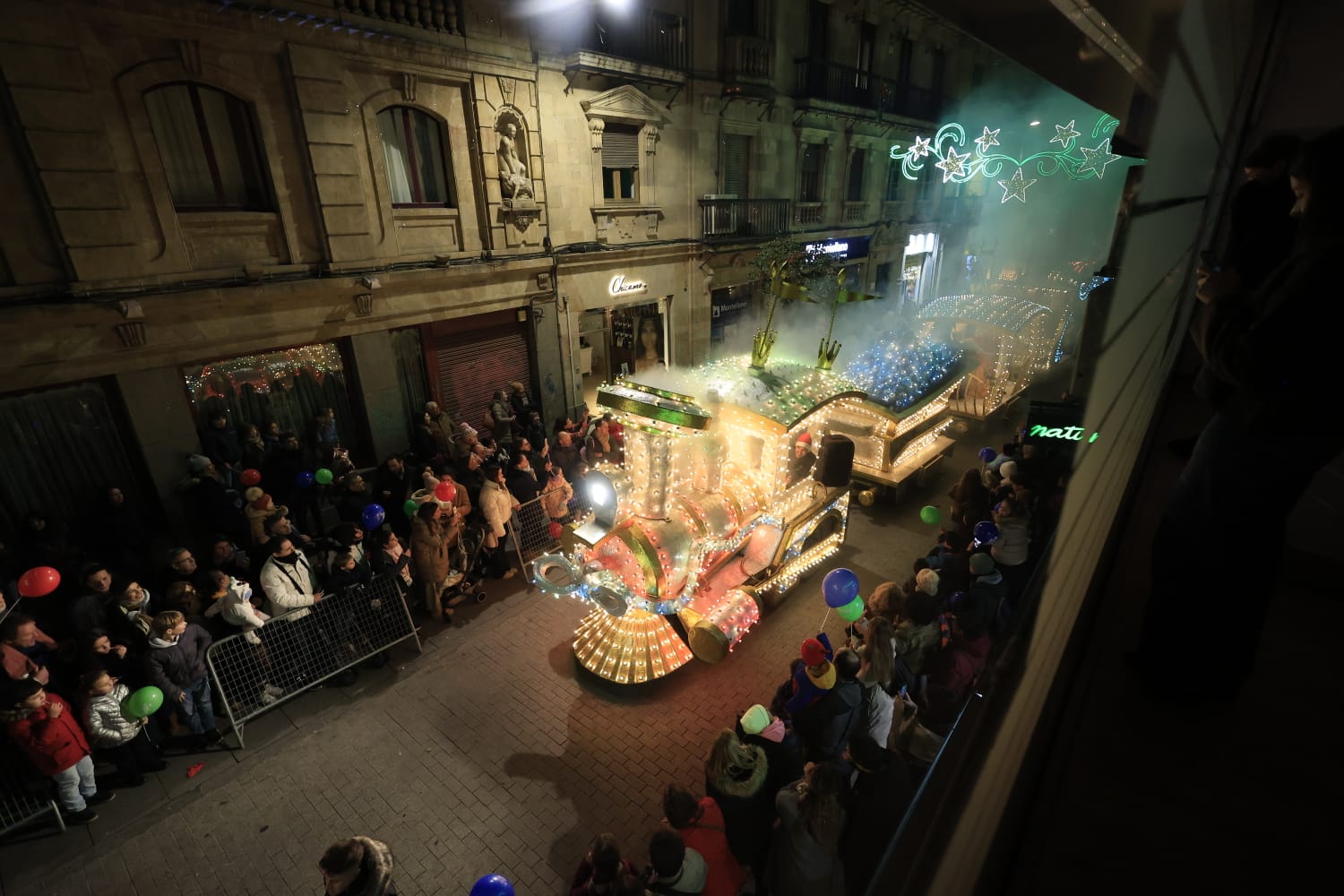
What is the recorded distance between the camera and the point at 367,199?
10047mm

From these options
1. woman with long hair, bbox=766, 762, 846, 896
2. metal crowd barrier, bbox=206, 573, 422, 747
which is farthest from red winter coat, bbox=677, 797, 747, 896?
metal crowd barrier, bbox=206, 573, 422, 747

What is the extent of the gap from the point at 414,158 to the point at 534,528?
7200mm

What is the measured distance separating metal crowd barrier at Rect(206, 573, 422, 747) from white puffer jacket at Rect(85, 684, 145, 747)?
2.17 feet

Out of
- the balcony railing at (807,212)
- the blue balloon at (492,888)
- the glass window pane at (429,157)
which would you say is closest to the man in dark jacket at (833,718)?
the blue balloon at (492,888)

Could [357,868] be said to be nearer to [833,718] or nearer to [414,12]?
[833,718]

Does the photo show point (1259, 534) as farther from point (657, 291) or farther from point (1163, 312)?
point (657, 291)

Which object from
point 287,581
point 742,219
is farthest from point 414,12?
point 742,219

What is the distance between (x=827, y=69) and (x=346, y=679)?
20819 mm

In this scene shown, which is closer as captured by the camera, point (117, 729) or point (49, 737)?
point (49, 737)

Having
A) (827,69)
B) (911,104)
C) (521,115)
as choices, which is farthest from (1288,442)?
(911,104)

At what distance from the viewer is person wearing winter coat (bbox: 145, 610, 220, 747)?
544 centimetres

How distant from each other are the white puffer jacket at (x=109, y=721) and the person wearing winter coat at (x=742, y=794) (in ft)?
17.4

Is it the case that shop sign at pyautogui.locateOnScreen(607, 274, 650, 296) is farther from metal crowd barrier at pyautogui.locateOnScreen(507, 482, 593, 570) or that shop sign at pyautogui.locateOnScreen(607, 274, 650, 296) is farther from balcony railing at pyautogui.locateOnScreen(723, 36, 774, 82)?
metal crowd barrier at pyautogui.locateOnScreen(507, 482, 593, 570)

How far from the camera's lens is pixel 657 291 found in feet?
Result: 52.1
